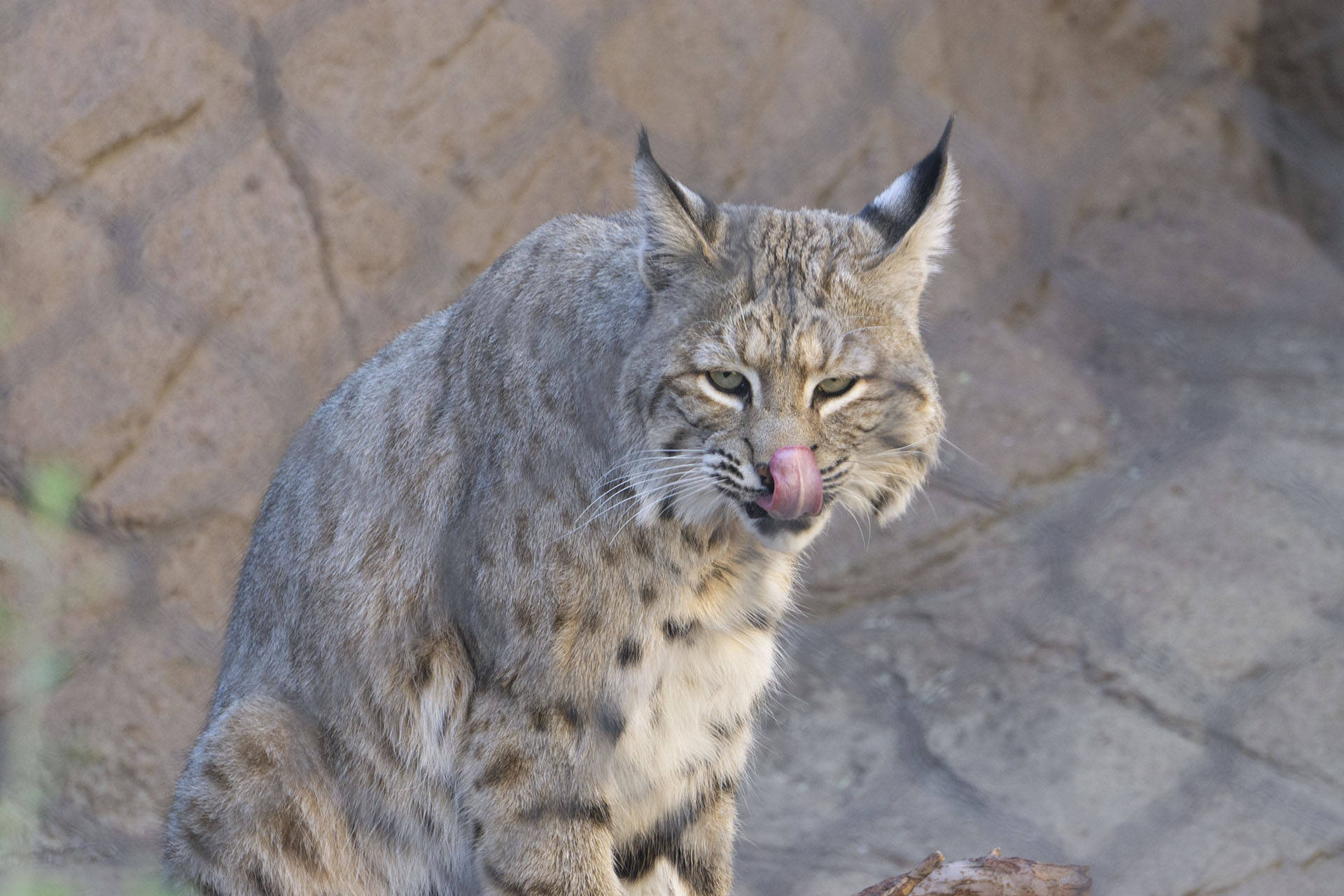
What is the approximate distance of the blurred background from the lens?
265cm

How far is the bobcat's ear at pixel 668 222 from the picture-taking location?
1.67 metres

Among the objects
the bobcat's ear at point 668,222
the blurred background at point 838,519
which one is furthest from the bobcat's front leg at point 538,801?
the blurred background at point 838,519

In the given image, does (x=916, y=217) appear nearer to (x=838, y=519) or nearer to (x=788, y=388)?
(x=788, y=388)

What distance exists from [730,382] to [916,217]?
0.32 metres

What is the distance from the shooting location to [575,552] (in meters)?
1.79

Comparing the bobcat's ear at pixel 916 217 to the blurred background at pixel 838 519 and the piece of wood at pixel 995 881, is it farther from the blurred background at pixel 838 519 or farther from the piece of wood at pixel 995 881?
the piece of wood at pixel 995 881

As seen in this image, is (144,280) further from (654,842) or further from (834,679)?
(834,679)

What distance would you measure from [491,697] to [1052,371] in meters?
2.28

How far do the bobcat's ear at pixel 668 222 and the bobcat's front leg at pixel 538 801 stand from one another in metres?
0.58

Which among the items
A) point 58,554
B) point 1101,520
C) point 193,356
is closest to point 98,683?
point 58,554

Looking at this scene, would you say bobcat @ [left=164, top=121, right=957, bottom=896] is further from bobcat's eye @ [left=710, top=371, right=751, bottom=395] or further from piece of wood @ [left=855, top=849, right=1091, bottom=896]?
piece of wood @ [left=855, top=849, right=1091, bottom=896]

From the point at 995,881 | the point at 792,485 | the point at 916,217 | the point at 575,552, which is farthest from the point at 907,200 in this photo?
the point at 995,881

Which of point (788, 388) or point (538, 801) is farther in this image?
point (538, 801)

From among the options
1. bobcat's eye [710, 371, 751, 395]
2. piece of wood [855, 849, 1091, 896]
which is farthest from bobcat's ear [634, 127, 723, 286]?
piece of wood [855, 849, 1091, 896]
